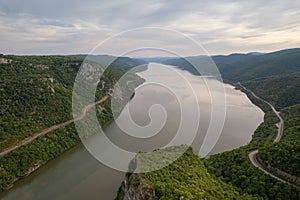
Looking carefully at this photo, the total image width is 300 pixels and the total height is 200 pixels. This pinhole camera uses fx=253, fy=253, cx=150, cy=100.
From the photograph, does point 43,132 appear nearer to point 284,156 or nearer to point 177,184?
point 177,184

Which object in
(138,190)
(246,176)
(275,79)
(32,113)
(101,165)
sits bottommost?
(101,165)

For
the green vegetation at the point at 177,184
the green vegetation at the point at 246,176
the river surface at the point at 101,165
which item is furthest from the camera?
the river surface at the point at 101,165

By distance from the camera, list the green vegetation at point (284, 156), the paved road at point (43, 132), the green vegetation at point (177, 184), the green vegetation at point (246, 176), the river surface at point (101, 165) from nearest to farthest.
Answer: the green vegetation at point (177, 184) → the green vegetation at point (246, 176) → the green vegetation at point (284, 156) → the river surface at point (101, 165) → the paved road at point (43, 132)

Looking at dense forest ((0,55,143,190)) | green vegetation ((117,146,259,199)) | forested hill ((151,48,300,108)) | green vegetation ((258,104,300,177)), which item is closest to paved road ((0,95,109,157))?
dense forest ((0,55,143,190))

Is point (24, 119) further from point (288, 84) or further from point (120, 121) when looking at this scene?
point (288, 84)

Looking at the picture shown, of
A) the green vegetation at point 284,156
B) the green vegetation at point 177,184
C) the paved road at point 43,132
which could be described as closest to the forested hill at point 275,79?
the green vegetation at point 177,184

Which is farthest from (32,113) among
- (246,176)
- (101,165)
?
(246,176)

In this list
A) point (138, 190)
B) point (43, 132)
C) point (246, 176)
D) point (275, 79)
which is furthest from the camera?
point (275, 79)

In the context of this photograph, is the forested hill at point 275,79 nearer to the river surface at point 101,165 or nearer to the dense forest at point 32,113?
Result: the river surface at point 101,165
